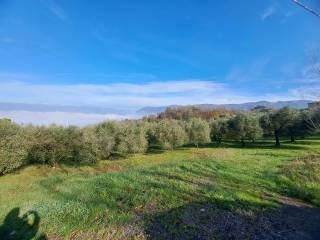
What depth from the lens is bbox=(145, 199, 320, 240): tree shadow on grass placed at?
9.27 m

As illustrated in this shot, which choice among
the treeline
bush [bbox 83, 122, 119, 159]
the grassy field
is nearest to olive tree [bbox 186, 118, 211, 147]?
the treeline

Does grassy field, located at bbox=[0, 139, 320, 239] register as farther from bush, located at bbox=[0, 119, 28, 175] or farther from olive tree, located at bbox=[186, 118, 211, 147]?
olive tree, located at bbox=[186, 118, 211, 147]

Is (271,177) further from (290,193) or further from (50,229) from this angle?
(50,229)

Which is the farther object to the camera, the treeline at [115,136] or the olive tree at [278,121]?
the olive tree at [278,121]

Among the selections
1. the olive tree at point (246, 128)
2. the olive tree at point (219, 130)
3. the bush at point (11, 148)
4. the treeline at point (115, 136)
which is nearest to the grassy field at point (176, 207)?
the treeline at point (115, 136)

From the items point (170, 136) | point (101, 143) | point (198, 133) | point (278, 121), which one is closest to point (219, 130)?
point (198, 133)

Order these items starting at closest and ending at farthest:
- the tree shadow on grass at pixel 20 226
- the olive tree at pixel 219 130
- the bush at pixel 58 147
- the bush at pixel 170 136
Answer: the tree shadow on grass at pixel 20 226 < the bush at pixel 58 147 < the bush at pixel 170 136 < the olive tree at pixel 219 130

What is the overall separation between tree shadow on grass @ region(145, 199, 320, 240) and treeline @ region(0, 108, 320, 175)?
3260 centimetres

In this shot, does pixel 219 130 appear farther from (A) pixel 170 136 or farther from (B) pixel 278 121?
(A) pixel 170 136

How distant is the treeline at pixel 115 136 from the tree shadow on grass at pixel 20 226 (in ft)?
124

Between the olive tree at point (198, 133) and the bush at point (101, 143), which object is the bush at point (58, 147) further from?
the olive tree at point (198, 133)

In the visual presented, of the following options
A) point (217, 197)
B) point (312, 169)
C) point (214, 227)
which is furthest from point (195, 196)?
point (312, 169)

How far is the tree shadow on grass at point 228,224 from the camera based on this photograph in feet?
30.4

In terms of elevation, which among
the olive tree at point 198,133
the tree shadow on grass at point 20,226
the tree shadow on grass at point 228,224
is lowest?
the tree shadow on grass at point 20,226
